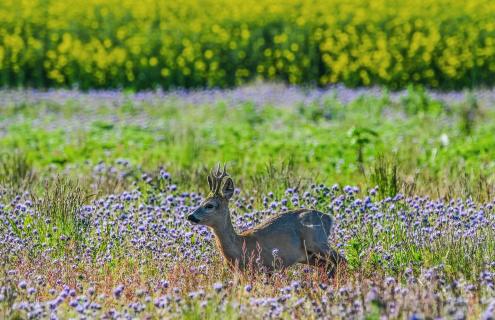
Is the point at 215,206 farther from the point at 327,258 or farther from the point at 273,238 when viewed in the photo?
the point at 327,258

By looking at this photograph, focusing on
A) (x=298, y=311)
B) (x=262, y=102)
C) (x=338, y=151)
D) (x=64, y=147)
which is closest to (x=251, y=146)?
(x=338, y=151)

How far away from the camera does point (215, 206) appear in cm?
647

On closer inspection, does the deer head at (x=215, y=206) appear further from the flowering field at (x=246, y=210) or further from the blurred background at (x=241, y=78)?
the blurred background at (x=241, y=78)

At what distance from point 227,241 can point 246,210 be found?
2006mm

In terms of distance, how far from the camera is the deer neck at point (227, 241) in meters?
6.55

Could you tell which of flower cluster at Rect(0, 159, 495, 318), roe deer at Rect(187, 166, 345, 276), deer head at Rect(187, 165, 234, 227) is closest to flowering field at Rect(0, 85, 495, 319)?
flower cluster at Rect(0, 159, 495, 318)

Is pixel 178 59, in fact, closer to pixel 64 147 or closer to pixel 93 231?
pixel 64 147

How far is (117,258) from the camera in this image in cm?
711

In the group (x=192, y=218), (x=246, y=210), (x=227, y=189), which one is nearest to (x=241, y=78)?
(x=246, y=210)

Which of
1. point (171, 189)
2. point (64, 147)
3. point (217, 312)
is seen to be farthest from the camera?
point (64, 147)

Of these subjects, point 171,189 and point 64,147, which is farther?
point 64,147

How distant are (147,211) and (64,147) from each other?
4.64m

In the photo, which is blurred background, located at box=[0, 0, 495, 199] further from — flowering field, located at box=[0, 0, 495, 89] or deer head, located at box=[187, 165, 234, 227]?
deer head, located at box=[187, 165, 234, 227]

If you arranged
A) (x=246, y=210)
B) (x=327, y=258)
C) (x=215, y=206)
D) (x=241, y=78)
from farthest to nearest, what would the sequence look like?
(x=241, y=78) → (x=246, y=210) → (x=327, y=258) → (x=215, y=206)
